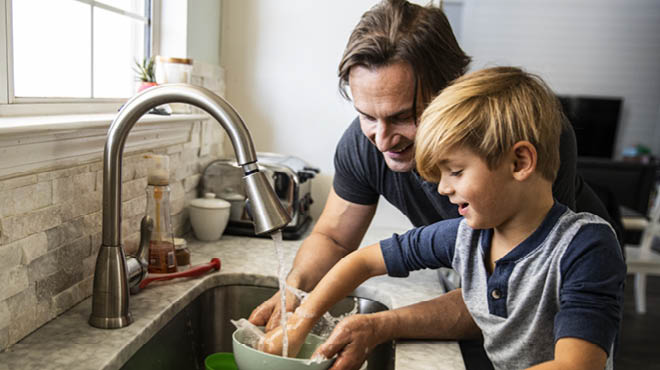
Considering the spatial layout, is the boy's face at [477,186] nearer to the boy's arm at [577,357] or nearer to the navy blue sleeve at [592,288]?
the navy blue sleeve at [592,288]

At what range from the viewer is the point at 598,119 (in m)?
6.81

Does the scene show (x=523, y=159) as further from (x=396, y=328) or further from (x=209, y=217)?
(x=209, y=217)

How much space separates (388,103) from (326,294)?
0.41m

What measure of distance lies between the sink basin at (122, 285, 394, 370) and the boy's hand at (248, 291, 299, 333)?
0.18m

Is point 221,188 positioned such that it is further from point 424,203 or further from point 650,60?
point 650,60

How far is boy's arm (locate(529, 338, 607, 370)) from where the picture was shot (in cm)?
84

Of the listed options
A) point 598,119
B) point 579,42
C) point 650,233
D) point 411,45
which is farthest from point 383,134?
point 598,119

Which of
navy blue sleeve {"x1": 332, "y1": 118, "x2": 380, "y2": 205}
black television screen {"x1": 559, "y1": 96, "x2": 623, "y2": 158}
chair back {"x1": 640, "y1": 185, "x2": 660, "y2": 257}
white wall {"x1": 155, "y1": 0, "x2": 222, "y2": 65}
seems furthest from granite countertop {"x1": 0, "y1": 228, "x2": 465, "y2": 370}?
black television screen {"x1": 559, "y1": 96, "x2": 623, "y2": 158}

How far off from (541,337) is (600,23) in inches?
262

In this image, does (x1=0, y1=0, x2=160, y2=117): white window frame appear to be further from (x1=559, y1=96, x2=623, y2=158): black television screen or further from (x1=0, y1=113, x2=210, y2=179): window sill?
(x1=559, y1=96, x2=623, y2=158): black television screen

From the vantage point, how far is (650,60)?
22.0 feet

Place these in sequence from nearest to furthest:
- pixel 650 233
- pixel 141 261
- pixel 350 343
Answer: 1. pixel 350 343
2. pixel 141 261
3. pixel 650 233

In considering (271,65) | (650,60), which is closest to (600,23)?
(650,60)

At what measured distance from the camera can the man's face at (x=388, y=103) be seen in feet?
3.71
